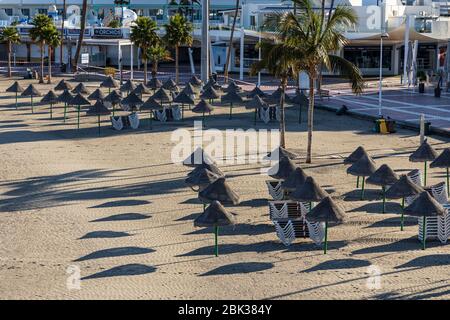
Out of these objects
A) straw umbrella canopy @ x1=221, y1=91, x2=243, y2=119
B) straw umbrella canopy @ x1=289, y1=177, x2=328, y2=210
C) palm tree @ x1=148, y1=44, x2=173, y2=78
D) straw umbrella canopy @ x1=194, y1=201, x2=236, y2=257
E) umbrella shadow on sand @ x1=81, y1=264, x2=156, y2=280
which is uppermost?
palm tree @ x1=148, y1=44, x2=173, y2=78

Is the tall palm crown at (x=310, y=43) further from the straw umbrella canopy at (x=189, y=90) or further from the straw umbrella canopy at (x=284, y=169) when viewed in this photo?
the straw umbrella canopy at (x=189, y=90)

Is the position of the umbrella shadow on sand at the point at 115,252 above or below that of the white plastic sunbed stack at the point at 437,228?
below

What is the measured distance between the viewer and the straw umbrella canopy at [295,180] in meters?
24.3

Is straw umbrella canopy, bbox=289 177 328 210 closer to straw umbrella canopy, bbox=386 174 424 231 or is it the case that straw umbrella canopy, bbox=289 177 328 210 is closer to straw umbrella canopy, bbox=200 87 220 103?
straw umbrella canopy, bbox=386 174 424 231

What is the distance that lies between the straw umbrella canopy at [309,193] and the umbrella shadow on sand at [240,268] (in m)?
3.01

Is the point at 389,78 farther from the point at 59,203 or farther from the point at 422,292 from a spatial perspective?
the point at 422,292

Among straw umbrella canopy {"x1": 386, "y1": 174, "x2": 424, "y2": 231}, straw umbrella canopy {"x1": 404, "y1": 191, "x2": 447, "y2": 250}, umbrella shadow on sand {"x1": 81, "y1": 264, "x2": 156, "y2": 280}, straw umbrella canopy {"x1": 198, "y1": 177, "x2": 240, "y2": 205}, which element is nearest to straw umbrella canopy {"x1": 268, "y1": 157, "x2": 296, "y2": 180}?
straw umbrella canopy {"x1": 198, "y1": 177, "x2": 240, "y2": 205}

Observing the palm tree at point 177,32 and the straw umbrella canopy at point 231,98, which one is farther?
the palm tree at point 177,32

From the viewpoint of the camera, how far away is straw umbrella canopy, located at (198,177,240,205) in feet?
75.7

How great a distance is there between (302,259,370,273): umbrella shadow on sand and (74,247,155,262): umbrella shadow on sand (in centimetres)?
407

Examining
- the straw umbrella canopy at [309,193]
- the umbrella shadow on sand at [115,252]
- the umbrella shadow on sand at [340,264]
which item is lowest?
the umbrella shadow on sand at [340,264]

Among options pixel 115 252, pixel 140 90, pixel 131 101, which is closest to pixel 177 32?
pixel 140 90

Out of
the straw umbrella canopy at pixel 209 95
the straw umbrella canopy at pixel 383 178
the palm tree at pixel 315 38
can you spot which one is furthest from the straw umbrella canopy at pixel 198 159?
the straw umbrella canopy at pixel 209 95
